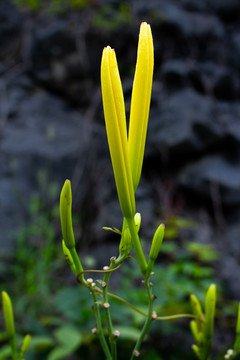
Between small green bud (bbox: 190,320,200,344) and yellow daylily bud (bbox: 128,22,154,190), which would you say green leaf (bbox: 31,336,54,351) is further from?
yellow daylily bud (bbox: 128,22,154,190)

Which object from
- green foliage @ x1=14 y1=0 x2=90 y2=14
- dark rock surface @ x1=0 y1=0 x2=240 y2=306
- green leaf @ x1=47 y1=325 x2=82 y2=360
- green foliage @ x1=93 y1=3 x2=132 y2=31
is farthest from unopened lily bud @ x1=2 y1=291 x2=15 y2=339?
green foliage @ x1=14 y1=0 x2=90 y2=14

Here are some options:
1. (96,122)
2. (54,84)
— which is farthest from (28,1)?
(96,122)

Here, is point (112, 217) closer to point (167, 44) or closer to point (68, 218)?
point (167, 44)

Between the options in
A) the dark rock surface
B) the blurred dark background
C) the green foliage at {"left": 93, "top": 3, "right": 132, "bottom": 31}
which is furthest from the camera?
the green foliage at {"left": 93, "top": 3, "right": 132, "bottom": 31}

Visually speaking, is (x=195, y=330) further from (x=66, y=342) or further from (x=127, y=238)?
(x=66, y=342)

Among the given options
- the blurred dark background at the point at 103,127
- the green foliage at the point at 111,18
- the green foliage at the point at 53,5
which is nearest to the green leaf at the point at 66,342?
the blurred dark background at the point at 103,127

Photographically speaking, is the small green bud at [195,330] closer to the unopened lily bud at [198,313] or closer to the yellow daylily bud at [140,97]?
the unopened lily bud at [198,313]
